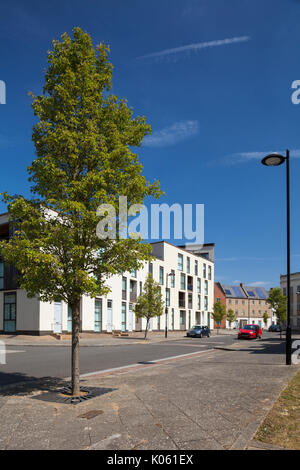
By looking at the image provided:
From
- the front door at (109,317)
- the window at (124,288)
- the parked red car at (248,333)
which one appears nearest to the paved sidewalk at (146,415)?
the parked red car at (248,333)

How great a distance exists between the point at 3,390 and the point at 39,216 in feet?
14.7

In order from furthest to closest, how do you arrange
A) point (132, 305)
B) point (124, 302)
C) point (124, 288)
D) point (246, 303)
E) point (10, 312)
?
point (246, 303), point (132, 305), point (124, 288), point (124, 302), point (10, 312)

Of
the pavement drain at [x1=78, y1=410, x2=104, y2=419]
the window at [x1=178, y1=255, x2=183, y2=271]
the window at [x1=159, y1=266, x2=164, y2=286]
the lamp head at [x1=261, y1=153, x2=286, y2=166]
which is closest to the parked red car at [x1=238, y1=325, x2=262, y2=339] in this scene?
the window at [x1=159, y1=266, x2=164, y2=286]

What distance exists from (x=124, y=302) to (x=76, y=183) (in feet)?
132

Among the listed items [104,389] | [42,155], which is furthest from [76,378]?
[42,155]

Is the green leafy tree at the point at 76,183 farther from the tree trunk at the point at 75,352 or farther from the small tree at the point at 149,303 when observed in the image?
the small tree at the point at 149,303

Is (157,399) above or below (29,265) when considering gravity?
below

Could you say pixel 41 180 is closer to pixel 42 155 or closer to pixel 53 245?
pixel 42 155

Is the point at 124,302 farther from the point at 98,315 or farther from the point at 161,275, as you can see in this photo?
the point at 161,275

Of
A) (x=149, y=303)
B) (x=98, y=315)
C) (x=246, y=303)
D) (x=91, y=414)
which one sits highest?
(x=91, y=414)

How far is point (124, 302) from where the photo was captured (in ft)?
156

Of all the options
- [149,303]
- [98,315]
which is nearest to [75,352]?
[149,303]

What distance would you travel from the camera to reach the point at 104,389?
9547 mm
